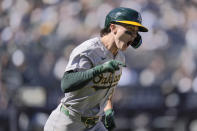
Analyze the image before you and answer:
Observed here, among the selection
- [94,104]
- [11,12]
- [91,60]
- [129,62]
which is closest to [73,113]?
[94,104]

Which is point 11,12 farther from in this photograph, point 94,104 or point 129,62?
point 94,104

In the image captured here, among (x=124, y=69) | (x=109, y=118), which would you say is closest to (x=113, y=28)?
(x=109, y=118)

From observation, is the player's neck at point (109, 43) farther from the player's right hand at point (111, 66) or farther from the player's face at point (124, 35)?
the player's right hand at point (111, 66)

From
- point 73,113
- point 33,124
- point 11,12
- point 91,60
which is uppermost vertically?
point 11,12

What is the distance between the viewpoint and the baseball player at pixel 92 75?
2.58 metres

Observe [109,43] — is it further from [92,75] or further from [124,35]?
[92,75]

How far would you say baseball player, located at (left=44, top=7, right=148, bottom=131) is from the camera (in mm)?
2580

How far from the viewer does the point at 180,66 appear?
627 centimetres

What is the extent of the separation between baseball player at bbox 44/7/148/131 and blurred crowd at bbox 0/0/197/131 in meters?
3.33

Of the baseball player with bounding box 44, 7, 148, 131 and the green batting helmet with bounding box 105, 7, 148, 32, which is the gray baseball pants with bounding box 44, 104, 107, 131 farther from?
the green batting helmet with bounding box 105, 7, 148, 32

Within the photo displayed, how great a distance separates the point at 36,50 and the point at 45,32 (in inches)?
12.6

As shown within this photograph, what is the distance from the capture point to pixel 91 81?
8.79 ft

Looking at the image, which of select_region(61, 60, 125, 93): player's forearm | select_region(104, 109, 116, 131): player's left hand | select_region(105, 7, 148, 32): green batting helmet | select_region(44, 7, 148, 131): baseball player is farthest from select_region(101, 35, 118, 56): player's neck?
select_region(104, 109, 116, 131): player's left hand

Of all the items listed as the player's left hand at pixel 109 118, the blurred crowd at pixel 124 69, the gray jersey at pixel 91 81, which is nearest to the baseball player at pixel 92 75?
the gray jersey at pixel 91 81
